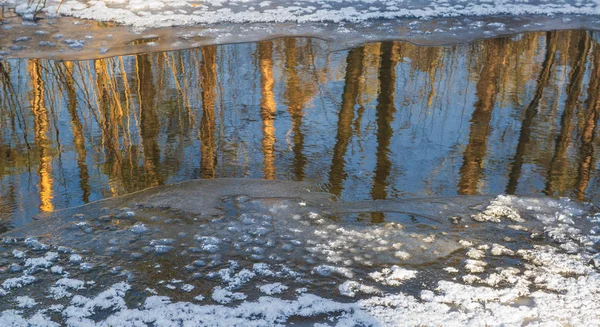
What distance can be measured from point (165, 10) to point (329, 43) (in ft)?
8.60

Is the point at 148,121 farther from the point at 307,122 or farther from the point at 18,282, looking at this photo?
the point at 18,282

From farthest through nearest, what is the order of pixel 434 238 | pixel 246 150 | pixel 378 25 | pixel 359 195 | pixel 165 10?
1. pixel 165 10
2. pixel 378 25
3. pixel 246 150
4. pixel 359 195
5. pixel 434 238

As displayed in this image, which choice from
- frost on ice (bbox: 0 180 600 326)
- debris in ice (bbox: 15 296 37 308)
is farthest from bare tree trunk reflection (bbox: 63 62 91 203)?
debris in ice (bbox: 15 296 37 308)

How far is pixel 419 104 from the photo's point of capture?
5672mm

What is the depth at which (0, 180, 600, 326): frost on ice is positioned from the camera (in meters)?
3.00

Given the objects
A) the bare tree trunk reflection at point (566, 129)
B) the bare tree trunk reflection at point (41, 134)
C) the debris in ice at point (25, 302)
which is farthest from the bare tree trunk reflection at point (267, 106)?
the bare tree trunk reflection at point (566, 129)

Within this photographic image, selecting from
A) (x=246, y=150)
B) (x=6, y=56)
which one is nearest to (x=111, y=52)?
(x=6, y=56)

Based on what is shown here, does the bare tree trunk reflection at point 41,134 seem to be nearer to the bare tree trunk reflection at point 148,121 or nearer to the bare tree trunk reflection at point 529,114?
the bare tree trunk reflection at point 148,121

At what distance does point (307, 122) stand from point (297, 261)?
6.61 ft

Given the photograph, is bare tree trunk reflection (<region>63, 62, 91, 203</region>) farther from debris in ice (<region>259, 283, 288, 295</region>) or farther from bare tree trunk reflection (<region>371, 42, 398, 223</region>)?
bare tree trunk reflection (<region>371, 42, 398, 223</region>)

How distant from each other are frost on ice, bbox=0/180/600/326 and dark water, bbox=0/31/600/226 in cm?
26

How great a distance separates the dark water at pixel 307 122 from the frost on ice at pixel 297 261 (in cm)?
26

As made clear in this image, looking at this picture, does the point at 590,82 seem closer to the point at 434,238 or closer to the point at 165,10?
the point at 434,238

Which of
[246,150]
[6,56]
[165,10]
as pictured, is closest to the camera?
[246,150]
